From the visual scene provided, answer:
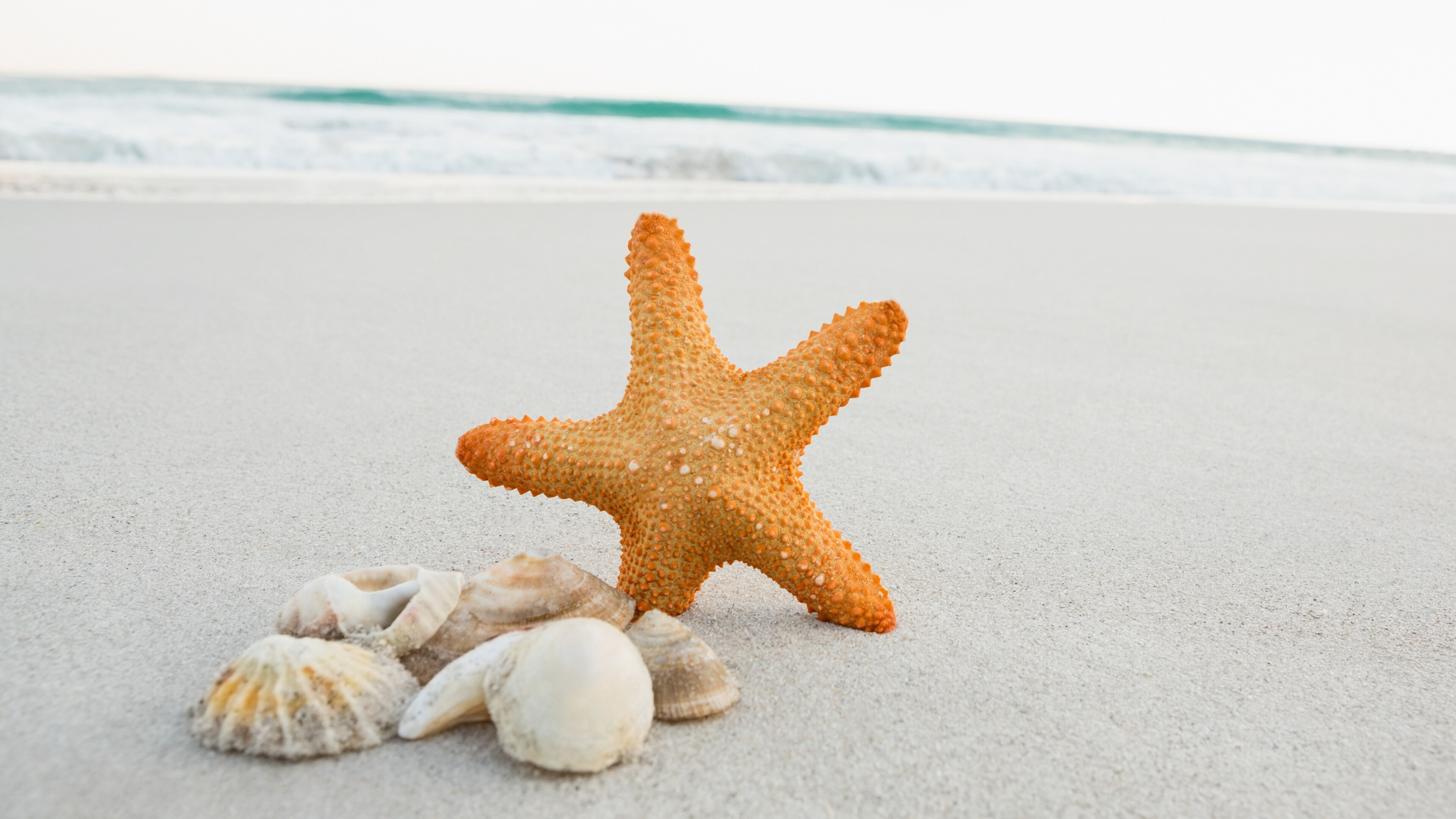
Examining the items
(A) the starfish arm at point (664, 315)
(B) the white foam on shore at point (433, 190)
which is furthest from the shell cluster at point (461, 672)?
(B) the white foam on shore at point (433, 190)

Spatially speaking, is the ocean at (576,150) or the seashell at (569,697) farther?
the ocean at (576,150)

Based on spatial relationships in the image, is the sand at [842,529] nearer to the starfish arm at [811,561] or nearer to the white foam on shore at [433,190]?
the starfish arm at [811,561]

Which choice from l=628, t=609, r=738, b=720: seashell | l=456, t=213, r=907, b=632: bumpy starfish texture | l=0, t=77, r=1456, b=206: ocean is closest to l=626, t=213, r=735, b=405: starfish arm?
l=456, t=213, r=907, b=632: bumpy starfish texture

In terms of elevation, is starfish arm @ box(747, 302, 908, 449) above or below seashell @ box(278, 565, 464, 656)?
above

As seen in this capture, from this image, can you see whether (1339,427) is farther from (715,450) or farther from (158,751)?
(158,751)

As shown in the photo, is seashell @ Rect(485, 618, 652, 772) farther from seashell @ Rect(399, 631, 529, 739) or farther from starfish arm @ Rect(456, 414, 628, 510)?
starfish arm @ Rect(456, 414, 628, 510)

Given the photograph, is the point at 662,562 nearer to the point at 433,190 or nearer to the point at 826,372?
the point at 826,372
